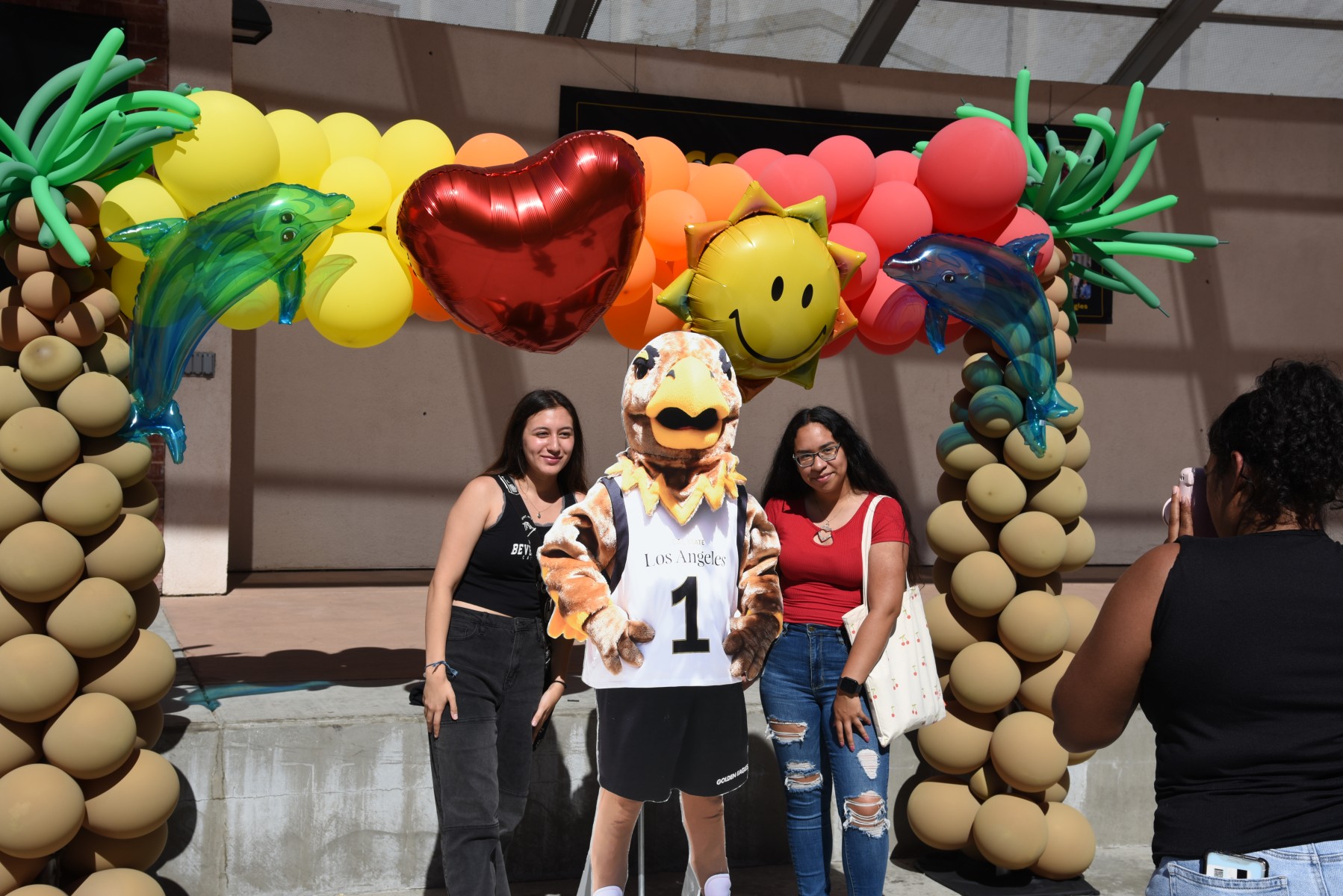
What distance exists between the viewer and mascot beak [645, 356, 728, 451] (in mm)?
2781

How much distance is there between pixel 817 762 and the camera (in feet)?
10.7

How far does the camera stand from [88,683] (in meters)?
3.25

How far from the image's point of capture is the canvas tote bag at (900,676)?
3201mm

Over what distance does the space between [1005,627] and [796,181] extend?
1.60 meters

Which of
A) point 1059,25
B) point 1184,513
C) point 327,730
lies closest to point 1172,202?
point 1184,513

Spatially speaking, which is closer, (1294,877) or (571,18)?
(1294,877)

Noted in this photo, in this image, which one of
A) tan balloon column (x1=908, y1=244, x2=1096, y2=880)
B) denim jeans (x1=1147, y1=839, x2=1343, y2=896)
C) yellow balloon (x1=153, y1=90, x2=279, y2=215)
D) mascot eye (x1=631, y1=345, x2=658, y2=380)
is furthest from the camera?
tan balloon column (x1=908, y1=244, x2=1096, y2=880)

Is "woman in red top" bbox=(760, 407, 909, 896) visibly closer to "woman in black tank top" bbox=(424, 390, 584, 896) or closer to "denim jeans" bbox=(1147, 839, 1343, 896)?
"woman in black tank top" bbox=(424, 390, 584, 896)

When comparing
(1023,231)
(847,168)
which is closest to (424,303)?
(847,168)

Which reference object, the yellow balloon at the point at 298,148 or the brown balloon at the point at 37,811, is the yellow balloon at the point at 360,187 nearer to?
the yellow balloon at the point at 298,148

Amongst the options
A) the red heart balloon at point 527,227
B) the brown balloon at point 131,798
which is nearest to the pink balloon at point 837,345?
the red heart balloon at point 527,227

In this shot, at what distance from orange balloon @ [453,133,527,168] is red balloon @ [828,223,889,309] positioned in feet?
3.30

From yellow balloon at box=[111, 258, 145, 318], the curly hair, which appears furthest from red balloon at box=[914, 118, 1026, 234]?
yellow balloon at box=[111, 258, 145, 318]

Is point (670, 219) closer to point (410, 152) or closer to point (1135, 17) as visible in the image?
point (410, 152)
